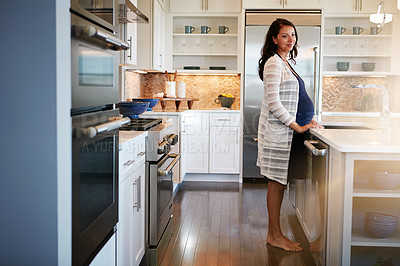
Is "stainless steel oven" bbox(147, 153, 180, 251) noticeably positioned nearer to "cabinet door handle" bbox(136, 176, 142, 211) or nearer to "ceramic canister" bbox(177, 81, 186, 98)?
"cabinet door handle" bbox(136, 176, 142, 211)

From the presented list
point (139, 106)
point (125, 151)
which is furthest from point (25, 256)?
point (139, 106)

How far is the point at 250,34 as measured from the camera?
5.85m

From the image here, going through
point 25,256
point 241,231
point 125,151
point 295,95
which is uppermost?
point 295,95

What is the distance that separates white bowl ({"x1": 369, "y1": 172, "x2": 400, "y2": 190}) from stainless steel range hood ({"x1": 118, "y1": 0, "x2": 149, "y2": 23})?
1965mm

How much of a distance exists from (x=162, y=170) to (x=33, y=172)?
1.68 meters

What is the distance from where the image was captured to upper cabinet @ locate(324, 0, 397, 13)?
598 centimetres

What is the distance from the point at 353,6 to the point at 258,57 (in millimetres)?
1448

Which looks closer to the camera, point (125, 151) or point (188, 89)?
point (125, 151)

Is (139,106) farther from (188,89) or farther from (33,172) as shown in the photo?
(188,89)

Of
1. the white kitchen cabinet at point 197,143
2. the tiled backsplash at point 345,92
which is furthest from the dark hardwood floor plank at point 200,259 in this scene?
the tiled backsplash at point 345,92

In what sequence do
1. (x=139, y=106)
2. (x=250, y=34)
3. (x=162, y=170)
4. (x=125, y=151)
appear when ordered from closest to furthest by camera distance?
(x=125, y=151) < (x=162, y=170) < (x=139, y=106) < (x=250, y=34)

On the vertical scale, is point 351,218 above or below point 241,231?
above

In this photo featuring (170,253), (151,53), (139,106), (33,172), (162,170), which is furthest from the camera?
(151,53)

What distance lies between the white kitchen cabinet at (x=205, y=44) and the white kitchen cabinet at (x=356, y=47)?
127cm
